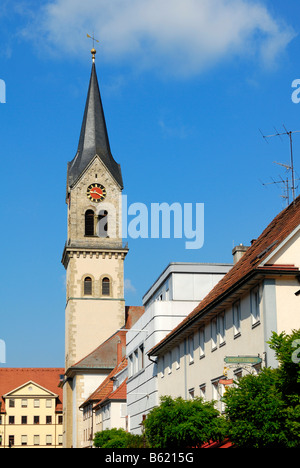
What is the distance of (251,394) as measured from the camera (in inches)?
869

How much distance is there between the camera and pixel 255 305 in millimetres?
28312

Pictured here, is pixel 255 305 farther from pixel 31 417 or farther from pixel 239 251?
pixel 31 417

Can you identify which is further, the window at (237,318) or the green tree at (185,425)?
the window at (237,318)

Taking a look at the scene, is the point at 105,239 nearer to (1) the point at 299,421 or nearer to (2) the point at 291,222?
(2) the point at 291,222

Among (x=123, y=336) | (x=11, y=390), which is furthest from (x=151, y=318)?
(x=11, y=390)

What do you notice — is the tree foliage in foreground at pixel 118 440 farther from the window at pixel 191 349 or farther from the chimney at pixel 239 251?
the chimney at pixel 239 251

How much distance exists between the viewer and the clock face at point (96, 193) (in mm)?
90500

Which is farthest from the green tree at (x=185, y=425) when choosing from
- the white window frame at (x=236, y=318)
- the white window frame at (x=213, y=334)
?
the white window frame at (x=213, y=334)

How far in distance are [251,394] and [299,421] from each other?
186cm

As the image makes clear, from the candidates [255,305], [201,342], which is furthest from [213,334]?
[255,305]

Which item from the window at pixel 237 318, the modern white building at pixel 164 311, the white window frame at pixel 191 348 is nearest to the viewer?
the window at pixel 237 318

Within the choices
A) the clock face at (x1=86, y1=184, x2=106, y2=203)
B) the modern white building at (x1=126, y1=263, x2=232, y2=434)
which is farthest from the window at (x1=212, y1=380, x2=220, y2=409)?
the clock face at (x1=86, y1=184, x2=106, y2=203)

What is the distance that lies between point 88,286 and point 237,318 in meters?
58.2

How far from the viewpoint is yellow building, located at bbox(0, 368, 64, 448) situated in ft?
390
